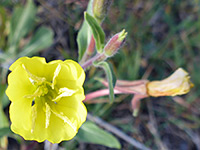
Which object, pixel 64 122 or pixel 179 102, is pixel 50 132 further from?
Answer: pixel 179 102

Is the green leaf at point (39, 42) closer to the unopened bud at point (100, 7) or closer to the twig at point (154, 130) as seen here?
the unopened bud at point (100, 7)

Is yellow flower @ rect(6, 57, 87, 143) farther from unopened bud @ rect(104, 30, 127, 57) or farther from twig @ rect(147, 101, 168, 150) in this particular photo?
twig @ rect(147, 101, 168, 150)

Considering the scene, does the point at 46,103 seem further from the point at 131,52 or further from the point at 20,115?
the point at 131,52

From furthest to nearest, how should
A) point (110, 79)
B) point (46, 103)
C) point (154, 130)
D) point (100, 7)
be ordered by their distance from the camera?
1. point (154, 130)
2. point (100, 7)
3. point (110, 79)
4. point (46, 103)

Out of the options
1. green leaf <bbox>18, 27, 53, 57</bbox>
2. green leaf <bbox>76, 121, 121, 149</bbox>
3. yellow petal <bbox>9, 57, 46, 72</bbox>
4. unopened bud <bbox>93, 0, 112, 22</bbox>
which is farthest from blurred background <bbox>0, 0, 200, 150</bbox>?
yellow petal <bbox>9, 57, 46, 72</bbox>

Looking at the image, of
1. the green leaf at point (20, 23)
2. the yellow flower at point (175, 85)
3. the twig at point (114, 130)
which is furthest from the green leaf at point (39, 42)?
the yellow flower at point (175, 85)

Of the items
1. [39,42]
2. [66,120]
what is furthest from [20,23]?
[66,120]

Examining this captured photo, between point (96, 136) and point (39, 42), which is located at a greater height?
point (39, 42)
